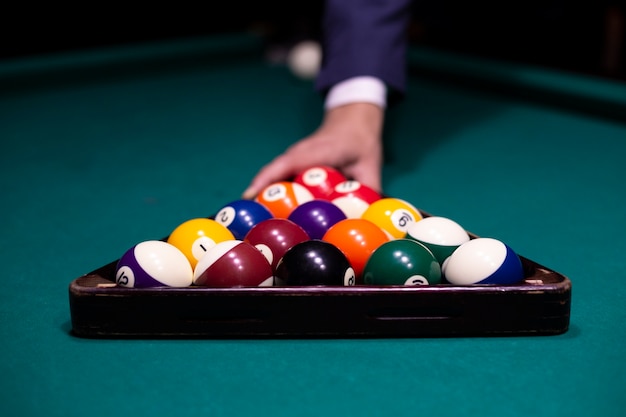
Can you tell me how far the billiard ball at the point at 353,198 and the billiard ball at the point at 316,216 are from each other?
88 millimetres

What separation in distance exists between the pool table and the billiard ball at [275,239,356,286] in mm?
120

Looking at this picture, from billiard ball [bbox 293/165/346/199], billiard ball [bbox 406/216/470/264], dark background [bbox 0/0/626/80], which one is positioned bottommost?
billiard ball [bbox 406/216/470/264]

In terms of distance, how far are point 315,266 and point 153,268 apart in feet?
1.03

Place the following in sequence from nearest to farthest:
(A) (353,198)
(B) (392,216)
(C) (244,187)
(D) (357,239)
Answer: (D) (357,239)
(B) (392,216)
(A) (353,198)
(C) (244,187)

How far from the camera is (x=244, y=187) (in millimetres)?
2600

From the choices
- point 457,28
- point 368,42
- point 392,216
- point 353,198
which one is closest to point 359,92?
point 368,42

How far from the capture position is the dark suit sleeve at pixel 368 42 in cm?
276

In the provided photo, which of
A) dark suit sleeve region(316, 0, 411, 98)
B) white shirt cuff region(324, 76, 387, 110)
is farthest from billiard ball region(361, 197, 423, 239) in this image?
dark suit sleeve region(316, 0, 411, 98)

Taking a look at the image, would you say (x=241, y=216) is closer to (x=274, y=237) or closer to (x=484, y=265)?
(x=274, y=237)

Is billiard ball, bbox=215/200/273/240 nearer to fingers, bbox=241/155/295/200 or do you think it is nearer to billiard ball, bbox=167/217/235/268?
billiard ball, bbox=167/217/235/268

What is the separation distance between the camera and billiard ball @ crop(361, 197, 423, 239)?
1892mm

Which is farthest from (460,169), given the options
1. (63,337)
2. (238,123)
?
(63,337)

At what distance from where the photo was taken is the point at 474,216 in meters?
2.28

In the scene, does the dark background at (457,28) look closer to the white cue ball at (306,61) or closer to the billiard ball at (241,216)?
the white cue ball at (306,61)
